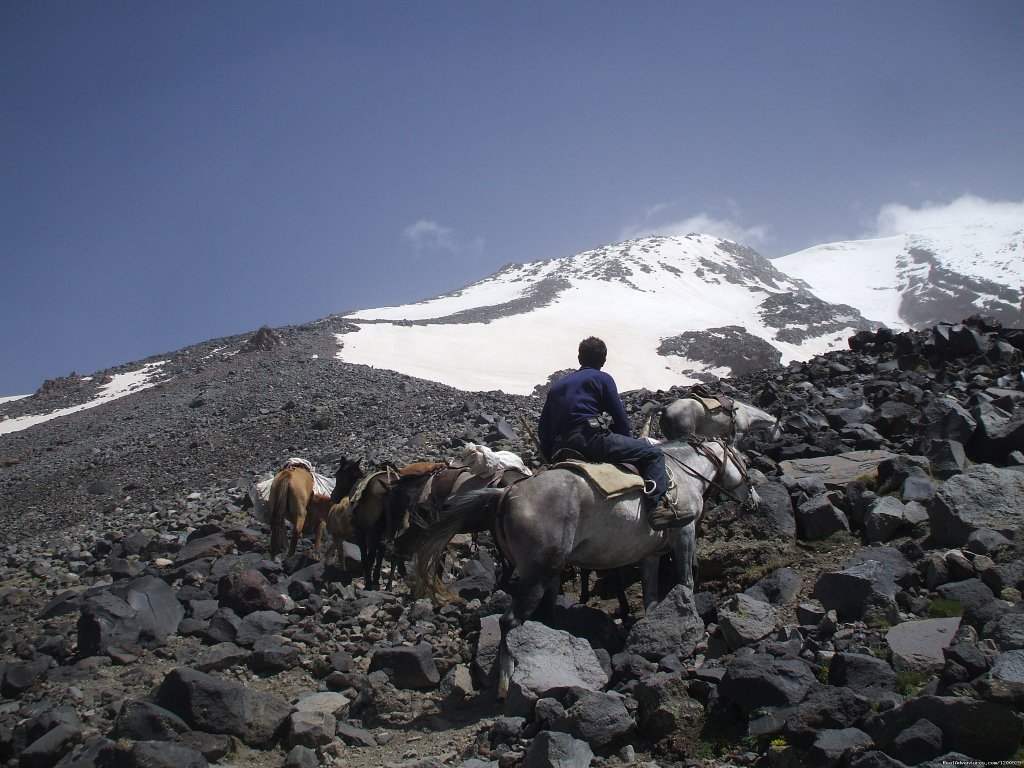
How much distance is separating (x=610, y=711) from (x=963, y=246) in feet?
452

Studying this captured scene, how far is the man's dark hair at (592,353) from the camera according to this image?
7020 millimetres

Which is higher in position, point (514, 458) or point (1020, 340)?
point (514, 458)

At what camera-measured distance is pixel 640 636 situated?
5922mm

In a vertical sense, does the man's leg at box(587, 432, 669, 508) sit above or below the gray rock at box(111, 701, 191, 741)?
above

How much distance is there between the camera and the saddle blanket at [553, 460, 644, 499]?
6301 mm

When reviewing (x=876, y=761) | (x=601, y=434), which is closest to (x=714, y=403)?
(x=601, y=434)

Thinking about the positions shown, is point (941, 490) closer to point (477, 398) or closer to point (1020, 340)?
point (1020, 340)

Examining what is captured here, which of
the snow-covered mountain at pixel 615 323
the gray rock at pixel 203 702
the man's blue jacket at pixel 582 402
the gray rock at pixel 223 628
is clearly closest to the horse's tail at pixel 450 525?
the man's blue jacket at pixel 582 402

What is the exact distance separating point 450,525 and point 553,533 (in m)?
1.04

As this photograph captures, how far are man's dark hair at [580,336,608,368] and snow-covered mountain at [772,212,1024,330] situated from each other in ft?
237

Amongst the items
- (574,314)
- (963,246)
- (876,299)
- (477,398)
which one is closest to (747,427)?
(477,398)

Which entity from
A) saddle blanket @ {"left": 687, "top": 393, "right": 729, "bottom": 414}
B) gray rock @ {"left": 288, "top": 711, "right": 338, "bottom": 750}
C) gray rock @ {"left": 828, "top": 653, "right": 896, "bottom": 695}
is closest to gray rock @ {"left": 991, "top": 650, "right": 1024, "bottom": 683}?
gray rock @ {"left": 828, "top": 653, "right": 896, "bottom": 695}

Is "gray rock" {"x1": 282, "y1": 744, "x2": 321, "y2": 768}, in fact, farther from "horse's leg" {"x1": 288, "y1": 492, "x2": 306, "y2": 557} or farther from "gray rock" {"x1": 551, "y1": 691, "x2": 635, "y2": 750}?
"horse's leg" {"x1": 288, "y1": 492, "x2": 306, "y2": 557}

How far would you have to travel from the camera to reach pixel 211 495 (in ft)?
52.4
